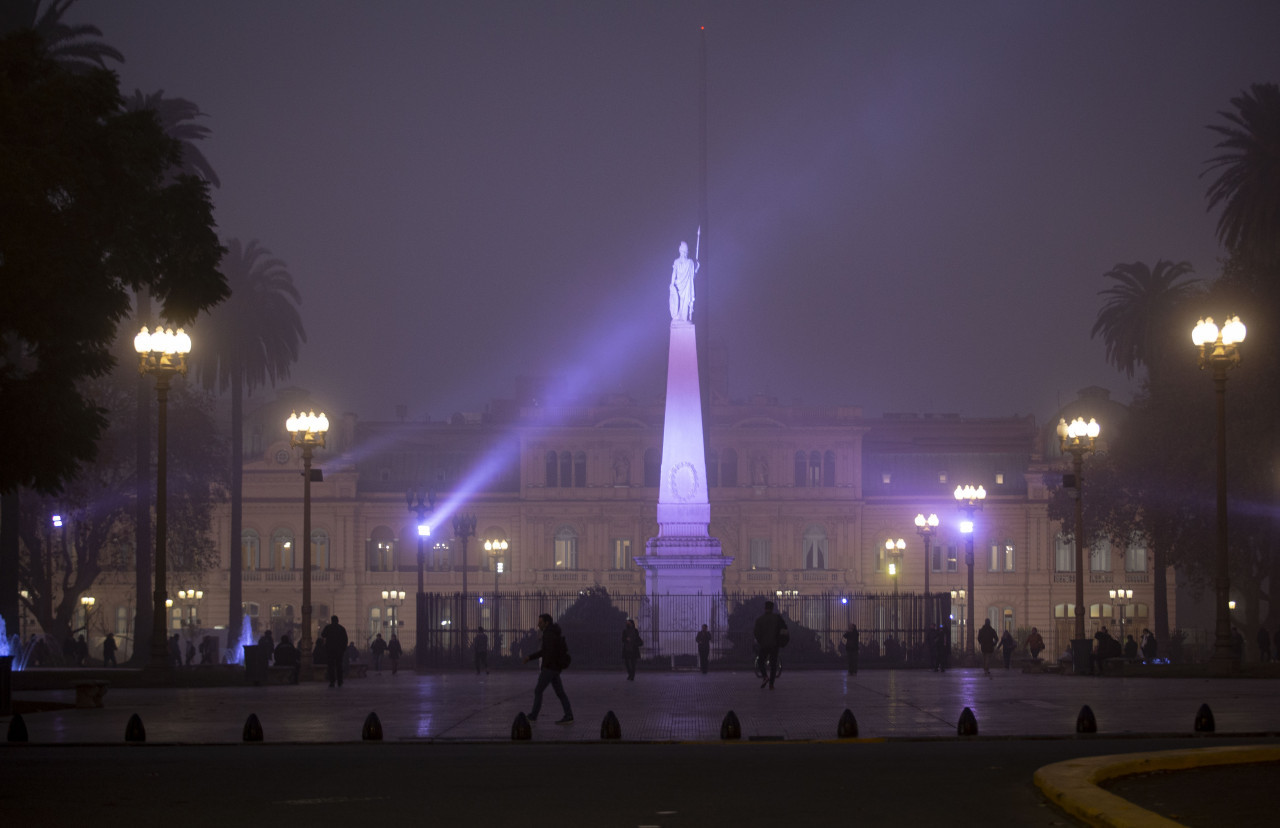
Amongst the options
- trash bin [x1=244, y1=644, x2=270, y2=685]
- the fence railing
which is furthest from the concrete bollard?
the fence railing

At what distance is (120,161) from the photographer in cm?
2180

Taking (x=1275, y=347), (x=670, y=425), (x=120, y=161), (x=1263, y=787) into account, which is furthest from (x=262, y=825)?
(x=1275, y=347)

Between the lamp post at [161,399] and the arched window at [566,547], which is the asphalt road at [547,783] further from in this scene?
the arched window at [566,547]

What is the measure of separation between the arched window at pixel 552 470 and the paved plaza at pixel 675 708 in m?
57.2

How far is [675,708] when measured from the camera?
24938 millimetres

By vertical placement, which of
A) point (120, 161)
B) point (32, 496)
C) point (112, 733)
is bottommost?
point (112, 733)

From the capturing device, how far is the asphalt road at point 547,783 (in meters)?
11.5

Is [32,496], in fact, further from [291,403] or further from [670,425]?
[291,403]

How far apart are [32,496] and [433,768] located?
41642 millimetres

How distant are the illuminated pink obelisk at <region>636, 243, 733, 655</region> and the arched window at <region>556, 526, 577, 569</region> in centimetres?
4326

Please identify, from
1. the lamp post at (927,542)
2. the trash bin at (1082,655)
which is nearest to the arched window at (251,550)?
the lamp post at (927,542)

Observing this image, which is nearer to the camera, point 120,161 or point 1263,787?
point 1263,787

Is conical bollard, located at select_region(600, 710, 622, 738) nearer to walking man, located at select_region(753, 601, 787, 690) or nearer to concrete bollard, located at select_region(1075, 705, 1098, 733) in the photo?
concrete bollard, located at select_region(1075, 705, 1098, 733)

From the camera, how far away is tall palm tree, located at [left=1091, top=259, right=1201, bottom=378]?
60781mm
